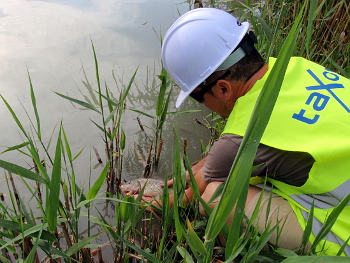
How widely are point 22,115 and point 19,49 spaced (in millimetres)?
912

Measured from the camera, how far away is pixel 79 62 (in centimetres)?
293

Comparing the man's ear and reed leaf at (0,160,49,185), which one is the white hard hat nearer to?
the man's ear

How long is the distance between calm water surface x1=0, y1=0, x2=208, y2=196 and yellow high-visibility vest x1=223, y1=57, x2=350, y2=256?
0.80 meters

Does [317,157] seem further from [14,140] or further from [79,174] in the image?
[14,140]

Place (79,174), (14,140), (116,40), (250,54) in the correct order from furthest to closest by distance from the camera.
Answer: (116,40) < (14,140) < (79,174) < (250,54)

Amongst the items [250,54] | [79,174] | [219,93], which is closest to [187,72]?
[219,93]

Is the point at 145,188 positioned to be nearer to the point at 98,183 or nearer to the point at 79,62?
the point at 98,183

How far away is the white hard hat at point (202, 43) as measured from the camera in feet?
4.23

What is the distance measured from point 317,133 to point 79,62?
2.32 m

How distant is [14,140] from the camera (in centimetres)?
225

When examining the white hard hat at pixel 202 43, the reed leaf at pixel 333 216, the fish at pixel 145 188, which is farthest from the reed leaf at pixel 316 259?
the fish at pixel 145 188

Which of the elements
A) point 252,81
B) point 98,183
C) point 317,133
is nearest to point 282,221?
point 317,133

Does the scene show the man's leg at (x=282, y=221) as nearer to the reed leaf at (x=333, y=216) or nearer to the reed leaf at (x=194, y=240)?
the reed leaf at (x=333, y=216)

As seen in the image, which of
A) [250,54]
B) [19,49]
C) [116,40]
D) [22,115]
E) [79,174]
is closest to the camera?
[250,54]
